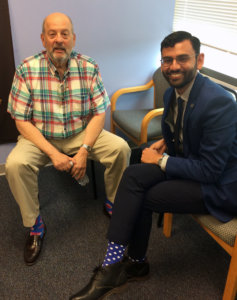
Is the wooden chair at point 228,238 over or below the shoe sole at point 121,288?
over

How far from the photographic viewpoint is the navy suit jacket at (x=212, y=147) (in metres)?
1.19

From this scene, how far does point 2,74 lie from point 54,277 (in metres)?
1.50

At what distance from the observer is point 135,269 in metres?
1.51

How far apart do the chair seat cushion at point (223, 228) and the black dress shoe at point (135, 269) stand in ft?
1.44

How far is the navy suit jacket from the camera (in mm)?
1192

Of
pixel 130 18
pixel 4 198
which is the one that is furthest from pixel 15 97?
pixel 130 18

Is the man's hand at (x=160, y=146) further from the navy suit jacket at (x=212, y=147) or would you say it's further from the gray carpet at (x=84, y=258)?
the gray carpet at (x=84, y=258)

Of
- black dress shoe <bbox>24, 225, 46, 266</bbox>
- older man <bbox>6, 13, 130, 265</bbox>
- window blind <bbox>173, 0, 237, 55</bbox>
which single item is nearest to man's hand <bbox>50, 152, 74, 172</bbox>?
older man <bbox>6, 13, 130, 265</bbox>

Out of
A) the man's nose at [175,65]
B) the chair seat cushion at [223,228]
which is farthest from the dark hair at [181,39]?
the chair seat cushion at [223,228]

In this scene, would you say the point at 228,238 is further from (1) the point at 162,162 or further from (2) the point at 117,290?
(2) the point at 117,290

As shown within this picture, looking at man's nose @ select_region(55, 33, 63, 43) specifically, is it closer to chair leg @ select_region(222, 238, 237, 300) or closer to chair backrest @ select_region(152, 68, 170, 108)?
chair backrest @ select_region(152, 68, 170, 108)

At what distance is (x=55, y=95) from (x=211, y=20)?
4.67ft

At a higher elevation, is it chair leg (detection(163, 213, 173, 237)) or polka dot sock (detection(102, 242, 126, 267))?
polka dot sock (detection(102, 242, 126, 267))

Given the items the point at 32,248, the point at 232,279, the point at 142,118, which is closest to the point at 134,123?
the point at 142,118
